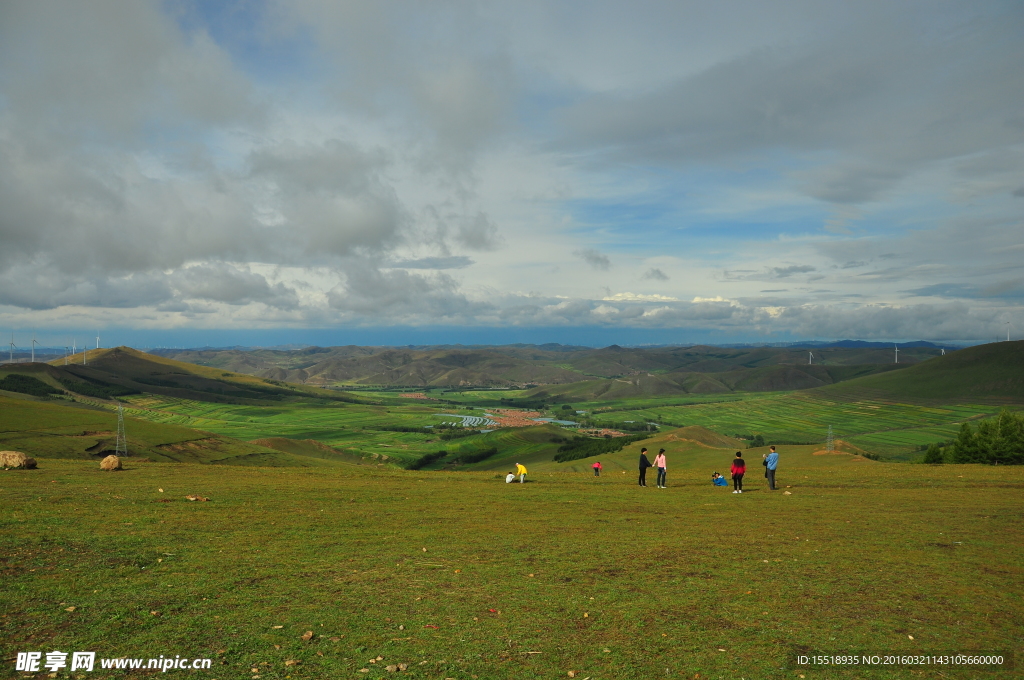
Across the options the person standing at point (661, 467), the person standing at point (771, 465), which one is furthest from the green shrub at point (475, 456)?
the person standing at point (771, 465)

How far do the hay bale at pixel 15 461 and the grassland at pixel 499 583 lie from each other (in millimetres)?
9172

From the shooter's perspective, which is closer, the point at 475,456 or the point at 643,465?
the point at 643,465

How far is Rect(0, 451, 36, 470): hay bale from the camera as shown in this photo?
3619 centimetres

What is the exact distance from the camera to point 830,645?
12.8 m

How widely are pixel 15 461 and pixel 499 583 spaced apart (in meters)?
37.4

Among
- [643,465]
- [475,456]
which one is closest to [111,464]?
[643,465]

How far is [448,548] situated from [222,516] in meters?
11.2

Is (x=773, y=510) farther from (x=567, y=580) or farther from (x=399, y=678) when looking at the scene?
(x=399, y=678)

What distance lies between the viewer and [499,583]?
16547mm

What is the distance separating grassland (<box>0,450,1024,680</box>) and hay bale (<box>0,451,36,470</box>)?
917 cm

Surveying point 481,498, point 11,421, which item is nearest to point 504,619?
point 481,498

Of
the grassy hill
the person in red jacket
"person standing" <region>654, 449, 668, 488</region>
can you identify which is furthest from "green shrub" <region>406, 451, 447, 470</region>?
the person in red jacket

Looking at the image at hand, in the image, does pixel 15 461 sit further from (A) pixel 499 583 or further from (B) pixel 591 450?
(B) pixel 591 450

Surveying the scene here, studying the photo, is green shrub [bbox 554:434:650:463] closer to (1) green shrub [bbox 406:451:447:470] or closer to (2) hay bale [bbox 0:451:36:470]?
(1) green shrub [bbox 406:451:447:470]
